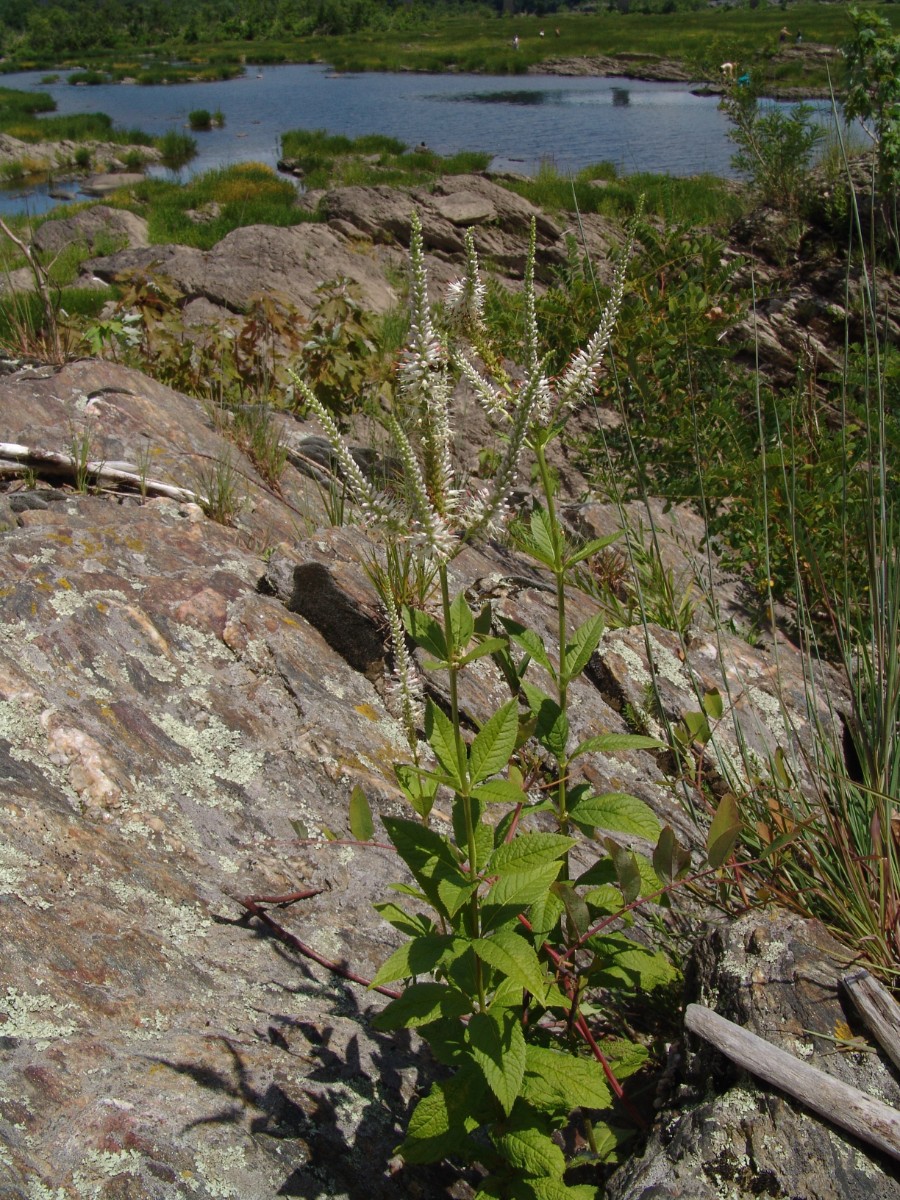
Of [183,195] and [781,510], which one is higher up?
[183,195]

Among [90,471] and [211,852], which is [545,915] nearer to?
[211,852]

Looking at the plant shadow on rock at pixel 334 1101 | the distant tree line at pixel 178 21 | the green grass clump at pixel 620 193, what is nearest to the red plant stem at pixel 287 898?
the plant shadow on rock at pixel 334 1101

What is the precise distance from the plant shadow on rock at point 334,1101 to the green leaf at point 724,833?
830 millimetres

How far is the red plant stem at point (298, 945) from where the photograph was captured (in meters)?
2.17

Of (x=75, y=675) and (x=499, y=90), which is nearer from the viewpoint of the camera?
(x=75, y=675)

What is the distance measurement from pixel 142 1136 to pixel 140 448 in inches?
137

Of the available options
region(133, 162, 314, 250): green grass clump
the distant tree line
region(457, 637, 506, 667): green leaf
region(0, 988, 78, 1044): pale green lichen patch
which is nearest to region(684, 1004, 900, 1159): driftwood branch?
region(457, 637, 506, 667): green leaf

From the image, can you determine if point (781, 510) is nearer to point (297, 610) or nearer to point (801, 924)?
point (297, 610)

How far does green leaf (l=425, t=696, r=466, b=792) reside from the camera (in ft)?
5.86

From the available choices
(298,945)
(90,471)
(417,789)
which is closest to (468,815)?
(417,789)

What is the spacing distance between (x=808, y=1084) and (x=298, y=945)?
3.76 feet

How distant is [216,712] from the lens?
107 inches

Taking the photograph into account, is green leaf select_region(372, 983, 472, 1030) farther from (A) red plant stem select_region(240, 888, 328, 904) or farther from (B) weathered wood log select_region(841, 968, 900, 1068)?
(B) weathered wood log select_region(841, 968, 900, 1068)

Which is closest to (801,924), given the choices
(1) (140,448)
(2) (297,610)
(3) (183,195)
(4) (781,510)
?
(2) (297,610)
